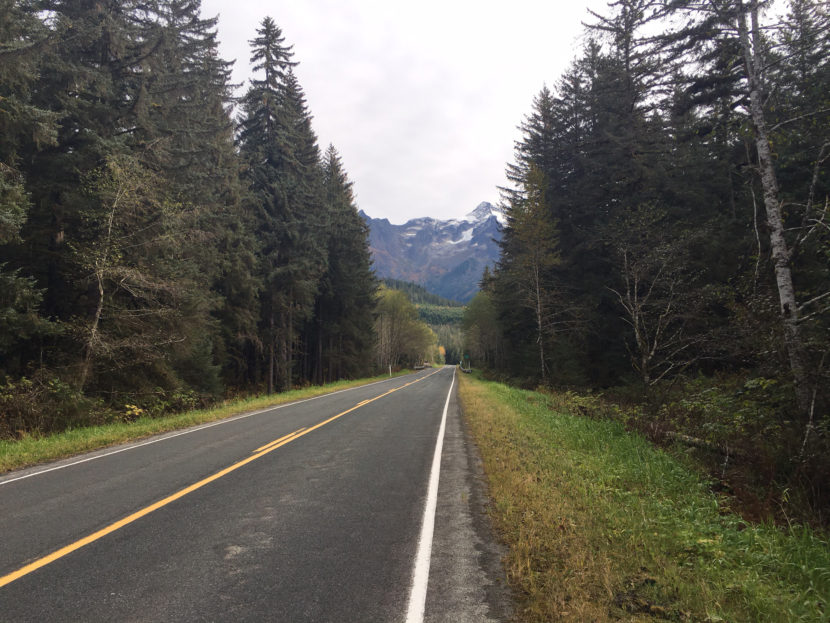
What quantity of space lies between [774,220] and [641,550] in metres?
6.25

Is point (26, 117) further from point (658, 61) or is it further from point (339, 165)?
point (339, 165)

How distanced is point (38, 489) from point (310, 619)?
5.53 metres

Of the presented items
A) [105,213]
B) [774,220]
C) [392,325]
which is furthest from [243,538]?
[392,325]

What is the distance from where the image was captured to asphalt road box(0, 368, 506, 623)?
10.1 feet

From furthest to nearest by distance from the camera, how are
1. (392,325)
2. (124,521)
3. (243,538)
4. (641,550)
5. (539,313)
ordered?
(392,325)
(539,313)
(124,521)
(243,538)
(641,550)

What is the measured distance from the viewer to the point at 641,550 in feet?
12.4

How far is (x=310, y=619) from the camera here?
290 cm

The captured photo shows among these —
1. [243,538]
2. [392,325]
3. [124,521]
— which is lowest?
[243,538]

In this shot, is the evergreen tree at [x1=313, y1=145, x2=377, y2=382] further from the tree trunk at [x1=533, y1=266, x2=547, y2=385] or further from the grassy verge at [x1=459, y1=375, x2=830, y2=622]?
Result: the grassy verge at [x1=459, y1=375, x2=830, y2=622]

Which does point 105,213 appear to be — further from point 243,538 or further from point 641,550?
point 641,550

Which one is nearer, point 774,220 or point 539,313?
point 774,220

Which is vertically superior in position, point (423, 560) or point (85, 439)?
point (85, 439)

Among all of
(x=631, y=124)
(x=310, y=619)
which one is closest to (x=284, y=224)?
(x=631, y=124)

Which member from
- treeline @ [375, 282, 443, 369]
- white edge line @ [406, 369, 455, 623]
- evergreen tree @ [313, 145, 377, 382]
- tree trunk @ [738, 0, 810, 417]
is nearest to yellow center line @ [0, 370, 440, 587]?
white edge line @ [406, 369, 455, 623]
